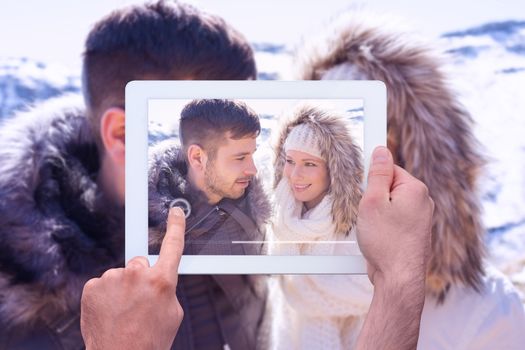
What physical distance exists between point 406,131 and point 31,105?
0.77 m

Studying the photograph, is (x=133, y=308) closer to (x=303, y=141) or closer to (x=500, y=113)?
(x=303, y=141)

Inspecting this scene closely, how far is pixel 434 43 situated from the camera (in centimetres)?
130

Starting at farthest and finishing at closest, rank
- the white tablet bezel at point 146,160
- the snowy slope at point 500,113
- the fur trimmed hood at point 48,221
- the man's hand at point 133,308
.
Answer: the snowy slope at point 500,113, the fur trimmed hood at point 48,221, the white tablet bezel at point 146,160, the man's hand at point 133,308

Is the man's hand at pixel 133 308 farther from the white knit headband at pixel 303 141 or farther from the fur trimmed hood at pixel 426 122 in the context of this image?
the fur trimmed hood at pixel 426 122

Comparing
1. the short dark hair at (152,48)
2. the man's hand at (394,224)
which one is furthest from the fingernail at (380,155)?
the short dark hair at (152,48)

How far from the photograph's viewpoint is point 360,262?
82 cm

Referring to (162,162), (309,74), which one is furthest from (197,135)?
(309,74)

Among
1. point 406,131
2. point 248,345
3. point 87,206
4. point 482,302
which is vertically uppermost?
point 406,131

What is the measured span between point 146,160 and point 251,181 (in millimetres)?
146

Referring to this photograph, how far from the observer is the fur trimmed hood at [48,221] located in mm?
1224

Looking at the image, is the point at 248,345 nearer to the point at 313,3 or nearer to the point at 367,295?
the point at 367,295

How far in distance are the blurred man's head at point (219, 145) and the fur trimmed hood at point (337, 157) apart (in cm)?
4

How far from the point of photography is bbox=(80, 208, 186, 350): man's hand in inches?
28.2

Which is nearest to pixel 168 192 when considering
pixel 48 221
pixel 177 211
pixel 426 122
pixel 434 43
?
pixel 177 211
